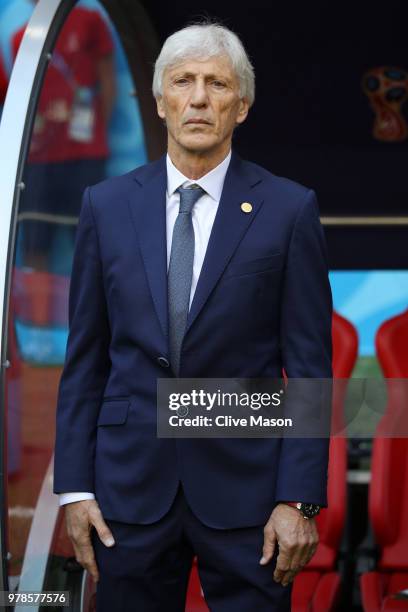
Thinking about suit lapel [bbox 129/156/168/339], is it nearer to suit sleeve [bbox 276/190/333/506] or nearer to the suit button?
the suit button

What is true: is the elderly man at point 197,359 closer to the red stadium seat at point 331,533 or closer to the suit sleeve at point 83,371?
the suit sleeve at point 83,371

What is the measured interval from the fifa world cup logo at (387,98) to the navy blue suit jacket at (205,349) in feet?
6.67

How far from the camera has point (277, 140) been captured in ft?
14.7

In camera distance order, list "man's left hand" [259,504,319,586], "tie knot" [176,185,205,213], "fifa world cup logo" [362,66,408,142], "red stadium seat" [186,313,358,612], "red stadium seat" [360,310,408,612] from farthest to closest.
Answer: "fifa world cup logo" [362,66,408,142]
"red stadium seat" [360,310,408,612]
"red stadium seat" [186,313,358,612]
"tie knot" [176,185,205,213]
"man's left hand" [259,504,319,586]

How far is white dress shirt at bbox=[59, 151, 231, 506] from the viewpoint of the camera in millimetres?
2439

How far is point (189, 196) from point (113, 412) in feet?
1.35

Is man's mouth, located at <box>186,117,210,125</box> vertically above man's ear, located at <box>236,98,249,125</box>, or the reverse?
man's ear, located at <box>236,98,249,125</box>

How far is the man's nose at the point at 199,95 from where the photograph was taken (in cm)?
240

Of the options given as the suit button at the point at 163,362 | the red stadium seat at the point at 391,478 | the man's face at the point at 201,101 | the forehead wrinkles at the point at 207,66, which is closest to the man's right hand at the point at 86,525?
the suit button at the point at 163,362

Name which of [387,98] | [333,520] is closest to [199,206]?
[333,520]

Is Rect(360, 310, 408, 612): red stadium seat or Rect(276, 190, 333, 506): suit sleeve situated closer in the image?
Rect(276, 190, 333, 506): suit sleeve

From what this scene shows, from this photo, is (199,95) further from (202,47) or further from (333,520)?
(333,520)

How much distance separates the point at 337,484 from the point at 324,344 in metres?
1.36

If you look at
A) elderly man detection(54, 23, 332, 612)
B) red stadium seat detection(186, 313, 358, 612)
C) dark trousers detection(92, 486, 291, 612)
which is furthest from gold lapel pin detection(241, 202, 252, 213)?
red stadium seat detection(186, 313, 358, 612)
